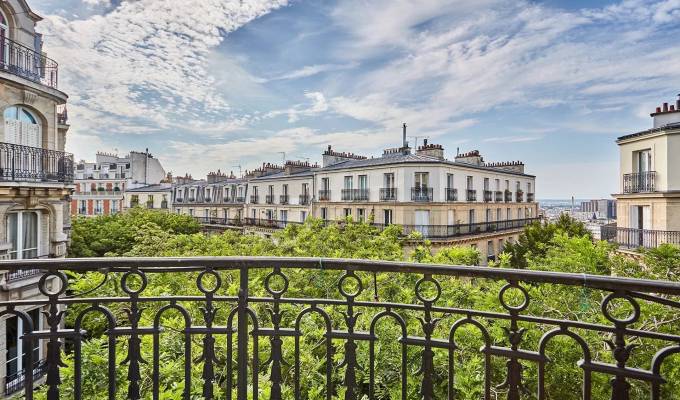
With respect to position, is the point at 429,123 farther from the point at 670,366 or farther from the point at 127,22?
the point at 670,366

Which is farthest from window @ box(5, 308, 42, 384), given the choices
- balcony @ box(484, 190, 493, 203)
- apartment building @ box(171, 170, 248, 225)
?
balcony @ box(484, 190, 493, 203)

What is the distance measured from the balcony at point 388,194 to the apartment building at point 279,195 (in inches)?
283

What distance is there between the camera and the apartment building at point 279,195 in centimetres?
3130

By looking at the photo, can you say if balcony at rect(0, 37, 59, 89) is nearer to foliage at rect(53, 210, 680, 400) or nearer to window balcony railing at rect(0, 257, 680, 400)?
foliage at rect(53, 210, 680, 400)

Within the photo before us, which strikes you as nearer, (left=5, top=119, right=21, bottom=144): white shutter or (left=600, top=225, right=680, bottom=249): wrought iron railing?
(left=5, top=119, right=21, bottom=144): white shutter

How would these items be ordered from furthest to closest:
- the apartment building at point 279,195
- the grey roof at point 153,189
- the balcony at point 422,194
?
the grey roof at point 153,189
the apartment building at point 279,195
the balcony at point 422,194

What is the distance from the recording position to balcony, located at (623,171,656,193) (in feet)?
49.9

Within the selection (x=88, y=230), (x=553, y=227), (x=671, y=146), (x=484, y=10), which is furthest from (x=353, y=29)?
(x=88, y=230)

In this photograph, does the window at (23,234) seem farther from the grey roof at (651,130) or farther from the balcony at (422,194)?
the grey roof at (651,130)

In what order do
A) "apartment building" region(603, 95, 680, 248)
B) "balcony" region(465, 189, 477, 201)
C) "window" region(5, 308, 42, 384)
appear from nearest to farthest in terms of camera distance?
"window" region(5, 308, 42, 384) → "apartment building" region(603, 95, 680, 248) → "balcony" region(465, 189, 477, 201)

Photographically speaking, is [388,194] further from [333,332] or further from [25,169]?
[333,332]

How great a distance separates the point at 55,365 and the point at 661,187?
1981 centimetres

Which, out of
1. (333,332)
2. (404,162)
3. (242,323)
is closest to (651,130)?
(404,162)

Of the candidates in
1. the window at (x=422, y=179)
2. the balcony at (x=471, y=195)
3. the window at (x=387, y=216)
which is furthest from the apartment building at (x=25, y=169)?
the balcony at (x=471, y=195)
